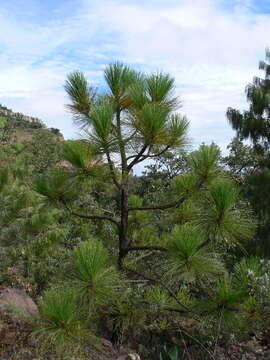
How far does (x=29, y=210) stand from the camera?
5.80 metres

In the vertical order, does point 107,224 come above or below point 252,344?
above

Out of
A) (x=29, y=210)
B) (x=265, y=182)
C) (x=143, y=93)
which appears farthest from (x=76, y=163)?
(x=265, y=182)

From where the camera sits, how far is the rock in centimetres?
565

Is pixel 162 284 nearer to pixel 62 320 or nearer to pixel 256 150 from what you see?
pixel 62 320

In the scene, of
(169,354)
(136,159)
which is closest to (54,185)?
(136,159)

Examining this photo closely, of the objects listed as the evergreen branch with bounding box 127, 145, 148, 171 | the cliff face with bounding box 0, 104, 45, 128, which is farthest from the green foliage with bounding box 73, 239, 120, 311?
the cliff face with bounding box 0, 104, 45, 128

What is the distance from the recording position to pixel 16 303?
241 inches

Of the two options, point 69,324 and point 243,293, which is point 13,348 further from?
point 243,293

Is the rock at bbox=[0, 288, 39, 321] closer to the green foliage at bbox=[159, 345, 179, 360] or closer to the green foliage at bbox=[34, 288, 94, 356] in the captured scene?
the green foliage at bbox=[159, 345, 179, 360]

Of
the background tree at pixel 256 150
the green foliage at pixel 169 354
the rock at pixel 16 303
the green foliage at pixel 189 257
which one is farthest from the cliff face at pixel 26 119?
the green foliage at pixel 189 257

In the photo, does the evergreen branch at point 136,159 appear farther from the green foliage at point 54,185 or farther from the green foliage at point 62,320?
the green foliage at point 62,320

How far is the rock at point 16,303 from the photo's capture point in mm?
5652

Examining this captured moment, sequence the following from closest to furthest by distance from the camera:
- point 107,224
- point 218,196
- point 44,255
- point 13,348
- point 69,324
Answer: point 69,324
point 218,196
point 13,348
point 107,224
point 44,255

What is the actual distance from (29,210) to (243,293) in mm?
2878
